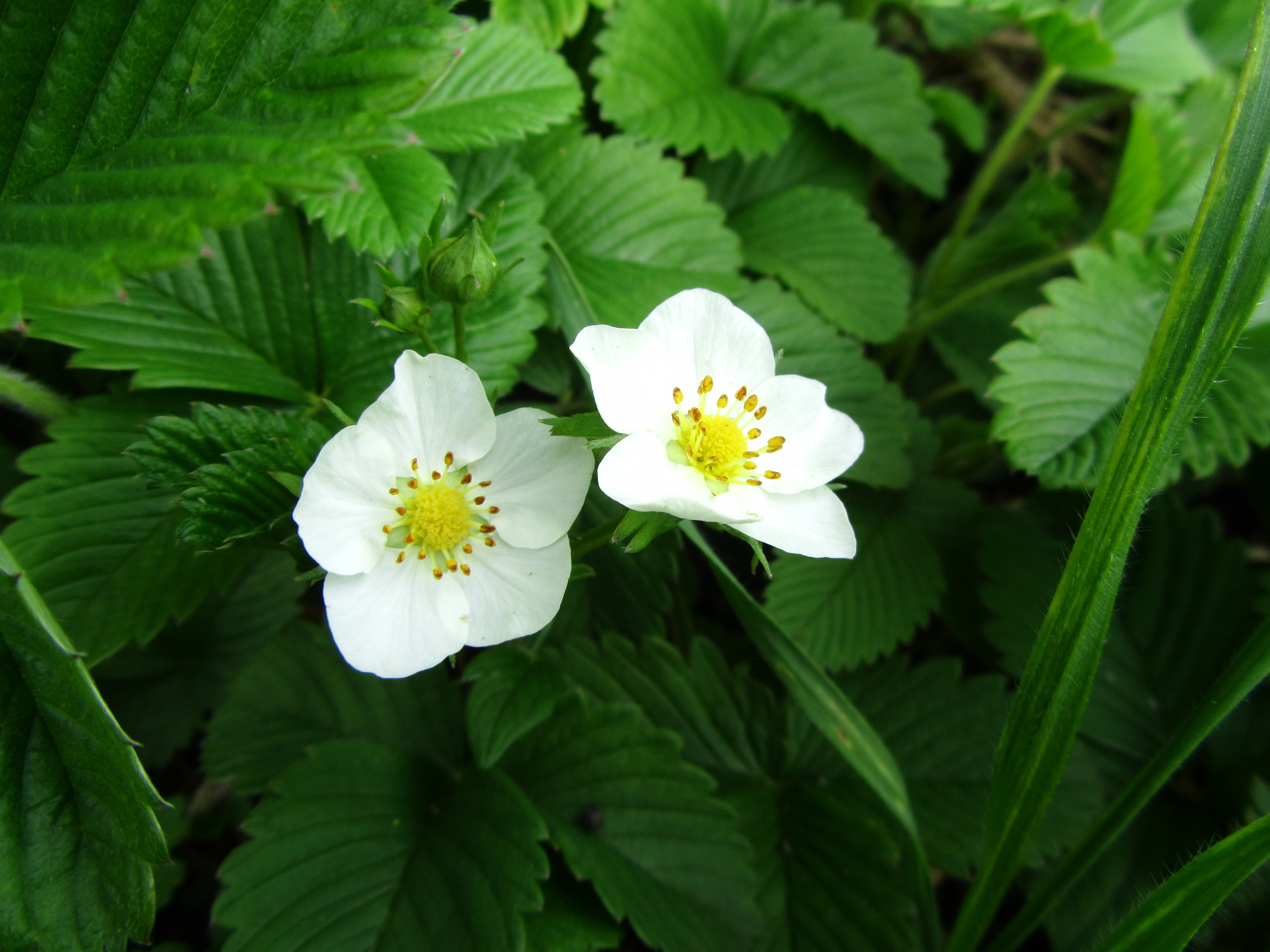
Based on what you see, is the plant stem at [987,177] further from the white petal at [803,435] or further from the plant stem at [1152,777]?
the plant stem at [1152,777]

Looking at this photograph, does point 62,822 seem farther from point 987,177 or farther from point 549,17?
point 987,177

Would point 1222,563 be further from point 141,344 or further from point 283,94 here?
point 141,344

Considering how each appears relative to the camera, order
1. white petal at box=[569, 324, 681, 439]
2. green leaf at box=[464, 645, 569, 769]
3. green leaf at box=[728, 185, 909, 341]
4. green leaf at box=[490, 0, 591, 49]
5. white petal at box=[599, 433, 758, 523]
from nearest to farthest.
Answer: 1. white petal at box=[599, 433, 758, 523]
2. white petal at box=[569, 324, 681, 439]
3. green leaf at box=[464, 645, 569, 769]
4. green leaf at box=[490, 0, 591, 49]
5. green leaf at box=[728, 185, 909, 341]

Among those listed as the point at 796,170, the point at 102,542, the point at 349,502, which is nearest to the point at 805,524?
the point at 349,502

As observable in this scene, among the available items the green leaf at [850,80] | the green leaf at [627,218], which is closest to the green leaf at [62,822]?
the green leaf at [627,218]

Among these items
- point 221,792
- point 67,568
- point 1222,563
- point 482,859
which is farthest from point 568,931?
point 1222,563

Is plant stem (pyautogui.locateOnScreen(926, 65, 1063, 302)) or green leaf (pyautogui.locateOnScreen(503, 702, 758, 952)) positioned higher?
plant stem (pyautogui.locateOnScreen(926, 65, 1063, 302))

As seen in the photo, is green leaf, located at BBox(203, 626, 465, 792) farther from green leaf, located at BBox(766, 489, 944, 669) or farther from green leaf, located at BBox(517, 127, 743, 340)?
green leaf, located at BBox(517, 127, 743, 340)

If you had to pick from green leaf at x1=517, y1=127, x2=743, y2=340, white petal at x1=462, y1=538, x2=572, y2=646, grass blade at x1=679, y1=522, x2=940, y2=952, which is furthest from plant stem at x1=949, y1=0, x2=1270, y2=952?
green leaf at x1=517, y1=127, x2=743, y2=340
